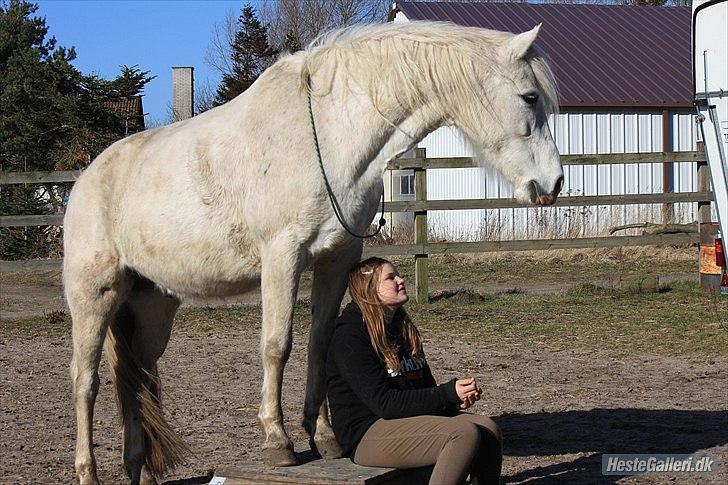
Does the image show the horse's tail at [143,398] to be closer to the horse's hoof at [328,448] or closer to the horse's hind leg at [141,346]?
the horse's hind leg at [141,346]

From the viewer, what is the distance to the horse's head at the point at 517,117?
439cm

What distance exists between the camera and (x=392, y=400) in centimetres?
425

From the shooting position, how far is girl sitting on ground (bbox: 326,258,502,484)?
4.16 metres

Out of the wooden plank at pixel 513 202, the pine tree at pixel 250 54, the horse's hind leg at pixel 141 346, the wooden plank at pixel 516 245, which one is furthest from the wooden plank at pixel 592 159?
the pine tree at pixel 250 54

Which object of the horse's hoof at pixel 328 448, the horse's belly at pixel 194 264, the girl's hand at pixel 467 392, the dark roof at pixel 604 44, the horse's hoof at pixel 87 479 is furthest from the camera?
the dark roof at pixel 604 44

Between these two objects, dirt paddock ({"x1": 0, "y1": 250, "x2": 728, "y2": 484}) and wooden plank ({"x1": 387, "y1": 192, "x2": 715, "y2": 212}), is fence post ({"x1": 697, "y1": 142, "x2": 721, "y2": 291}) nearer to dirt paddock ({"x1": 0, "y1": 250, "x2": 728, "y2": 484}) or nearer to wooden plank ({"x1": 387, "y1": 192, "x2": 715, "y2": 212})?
wooden plank ({"x1": 387, "y1": 192, "x2": 715, "y2": 212})

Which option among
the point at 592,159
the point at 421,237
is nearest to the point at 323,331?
the point at 421,237

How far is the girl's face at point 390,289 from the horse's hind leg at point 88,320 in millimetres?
1455

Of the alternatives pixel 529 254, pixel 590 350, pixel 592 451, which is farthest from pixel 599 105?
pixel 592 451

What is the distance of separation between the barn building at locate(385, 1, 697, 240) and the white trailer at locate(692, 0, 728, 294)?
14037mm

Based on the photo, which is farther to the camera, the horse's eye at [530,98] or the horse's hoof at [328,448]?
the horse's hoof at [328,448]

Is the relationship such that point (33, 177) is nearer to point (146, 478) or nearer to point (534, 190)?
point (146, 478)

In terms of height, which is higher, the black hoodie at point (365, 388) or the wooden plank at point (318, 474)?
the black hoodie at point (365, 388)

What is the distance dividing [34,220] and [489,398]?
735 centimetres
